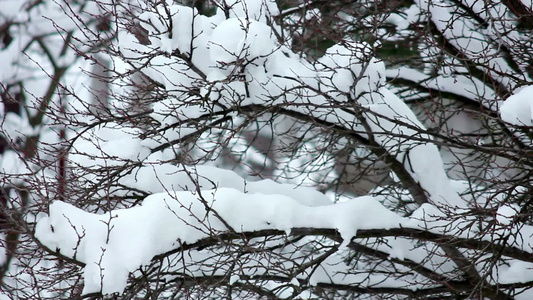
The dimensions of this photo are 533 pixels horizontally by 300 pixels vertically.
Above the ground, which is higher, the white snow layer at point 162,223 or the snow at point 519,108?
the snow at point 519,108

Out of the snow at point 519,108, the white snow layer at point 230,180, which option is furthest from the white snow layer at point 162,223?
the snow at point 519,108

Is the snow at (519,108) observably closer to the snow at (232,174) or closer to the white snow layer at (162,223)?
the snow at (232,174)

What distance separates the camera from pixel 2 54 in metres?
9.90

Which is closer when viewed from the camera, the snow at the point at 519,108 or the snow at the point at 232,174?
the snow at the point at 519,108

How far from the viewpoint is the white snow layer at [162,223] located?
4164 mm

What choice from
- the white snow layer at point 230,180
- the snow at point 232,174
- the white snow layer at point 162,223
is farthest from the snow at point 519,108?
the white snow layer at point 162,223

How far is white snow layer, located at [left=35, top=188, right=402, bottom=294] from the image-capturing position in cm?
416

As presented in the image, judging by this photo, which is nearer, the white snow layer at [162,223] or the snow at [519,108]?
the snow at [519,108]

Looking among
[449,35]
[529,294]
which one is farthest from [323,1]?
[529,294]

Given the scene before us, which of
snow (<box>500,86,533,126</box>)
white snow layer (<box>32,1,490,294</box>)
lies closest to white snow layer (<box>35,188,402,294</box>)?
white snow layer (<box>32,1,490,294</box>)

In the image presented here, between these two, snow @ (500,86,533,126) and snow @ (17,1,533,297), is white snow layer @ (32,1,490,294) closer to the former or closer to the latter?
snow @ (17,1,533,297)

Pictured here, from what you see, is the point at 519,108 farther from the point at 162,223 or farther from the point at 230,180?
the point at 162,223

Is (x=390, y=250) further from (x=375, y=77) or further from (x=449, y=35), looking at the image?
(x=449, y=35)

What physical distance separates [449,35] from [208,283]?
13.7 feet
